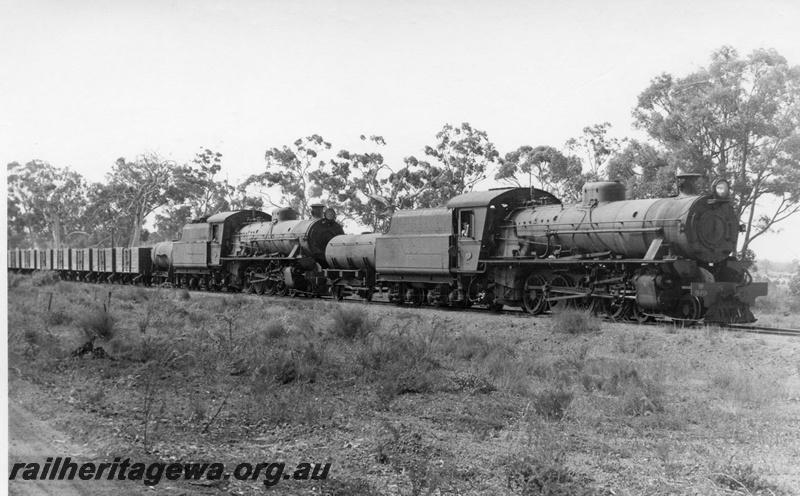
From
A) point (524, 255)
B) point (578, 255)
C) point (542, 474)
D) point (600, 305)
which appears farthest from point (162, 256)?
point (542, 474)

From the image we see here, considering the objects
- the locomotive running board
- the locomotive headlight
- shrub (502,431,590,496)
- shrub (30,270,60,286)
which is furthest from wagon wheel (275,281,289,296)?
shrub (502,431,590,496)

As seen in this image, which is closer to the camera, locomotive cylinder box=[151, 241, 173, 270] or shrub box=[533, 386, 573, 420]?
shrub box=[533, 386, 573, 420]

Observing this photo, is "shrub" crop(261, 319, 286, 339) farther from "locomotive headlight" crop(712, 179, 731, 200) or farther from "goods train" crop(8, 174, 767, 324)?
"locomotive headlight" crop(712, 179, 731, 200)

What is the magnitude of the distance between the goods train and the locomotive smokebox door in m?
0.04

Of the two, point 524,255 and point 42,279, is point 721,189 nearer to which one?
point 524,255

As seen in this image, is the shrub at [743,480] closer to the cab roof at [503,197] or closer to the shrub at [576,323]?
the shrub at [576,323]

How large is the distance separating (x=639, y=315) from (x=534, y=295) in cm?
311

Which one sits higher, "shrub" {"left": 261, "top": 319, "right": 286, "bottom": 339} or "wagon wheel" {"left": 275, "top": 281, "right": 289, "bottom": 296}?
"shrub" {"left": 261, "top": 319, "right": 286, "bottom": 339}

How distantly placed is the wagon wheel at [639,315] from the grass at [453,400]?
142cm

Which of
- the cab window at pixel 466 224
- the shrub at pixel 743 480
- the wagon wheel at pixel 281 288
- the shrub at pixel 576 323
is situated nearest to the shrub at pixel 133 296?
the wagon wheel at pixel 281 288

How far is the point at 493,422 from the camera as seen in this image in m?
8.08

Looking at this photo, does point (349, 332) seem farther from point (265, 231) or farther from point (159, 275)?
point (159, 275)

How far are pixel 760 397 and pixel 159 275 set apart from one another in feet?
106

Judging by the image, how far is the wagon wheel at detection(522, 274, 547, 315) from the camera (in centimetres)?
1797
